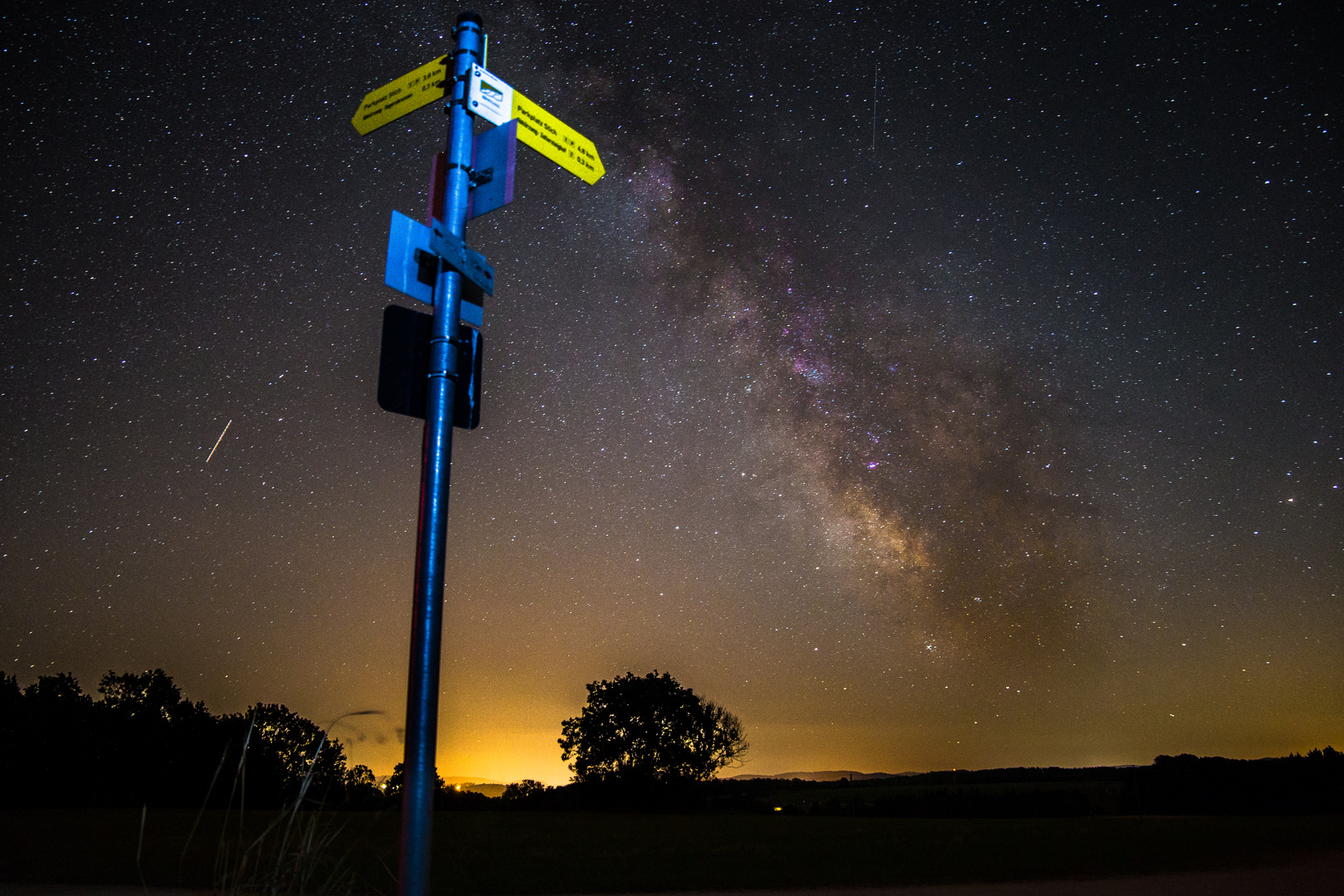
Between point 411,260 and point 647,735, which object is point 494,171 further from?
point 647,735

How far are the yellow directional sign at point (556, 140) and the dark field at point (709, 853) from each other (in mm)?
7771

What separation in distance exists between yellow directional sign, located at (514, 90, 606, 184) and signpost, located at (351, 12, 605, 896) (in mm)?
10

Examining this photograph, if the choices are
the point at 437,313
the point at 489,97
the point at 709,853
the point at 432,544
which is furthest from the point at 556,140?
the point at 709,853

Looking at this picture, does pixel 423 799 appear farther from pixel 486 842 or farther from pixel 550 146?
pixel 486 842

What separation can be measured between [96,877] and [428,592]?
14.4 meters

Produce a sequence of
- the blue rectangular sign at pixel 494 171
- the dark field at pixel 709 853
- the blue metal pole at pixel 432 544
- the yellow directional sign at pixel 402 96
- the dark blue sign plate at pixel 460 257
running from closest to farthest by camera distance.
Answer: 1. the blue metal pole at pixel 432 544
2. the dark blue sign plate at pixel 460 257
3. the blue rectangular sign at pixel 494 171
4. the yellow directional sign at pixel 402 96
5. the dark field at pixel 709 853

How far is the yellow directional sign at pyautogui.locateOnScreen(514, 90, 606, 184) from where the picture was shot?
3.56 m

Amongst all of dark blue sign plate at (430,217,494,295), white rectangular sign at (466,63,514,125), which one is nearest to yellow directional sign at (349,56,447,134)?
white rectangular sign at (466,63,514,125)

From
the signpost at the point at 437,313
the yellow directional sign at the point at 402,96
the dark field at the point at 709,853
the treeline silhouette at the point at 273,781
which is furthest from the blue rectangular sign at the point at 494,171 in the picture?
the treeline silhouette at the point at 273,781

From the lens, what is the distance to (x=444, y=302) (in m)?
2.96

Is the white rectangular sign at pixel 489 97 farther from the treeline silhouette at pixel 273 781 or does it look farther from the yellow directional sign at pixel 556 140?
the treeline silhouette at pixel 273 781

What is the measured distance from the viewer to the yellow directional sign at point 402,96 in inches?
133

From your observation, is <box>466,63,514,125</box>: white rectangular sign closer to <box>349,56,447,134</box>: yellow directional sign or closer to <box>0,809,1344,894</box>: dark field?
<box>349,56,447,134</box>: yellow directional sign

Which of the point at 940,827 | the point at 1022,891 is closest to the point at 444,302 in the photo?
the point at 1022,891
